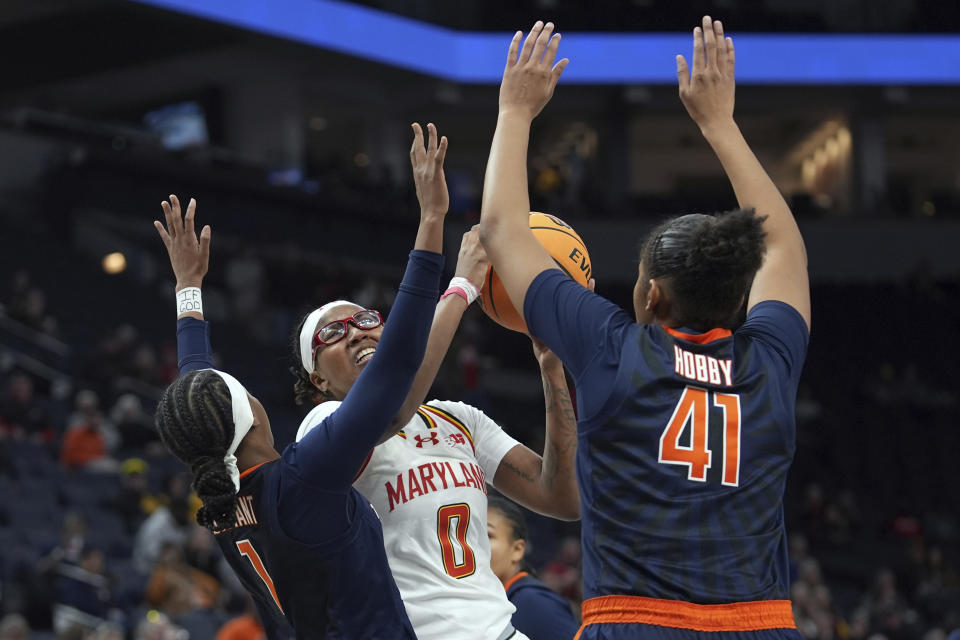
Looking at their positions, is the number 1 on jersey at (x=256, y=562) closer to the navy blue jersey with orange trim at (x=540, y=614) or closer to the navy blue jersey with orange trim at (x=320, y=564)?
the navy blue jersey with orange trim at (x=320, y=564)

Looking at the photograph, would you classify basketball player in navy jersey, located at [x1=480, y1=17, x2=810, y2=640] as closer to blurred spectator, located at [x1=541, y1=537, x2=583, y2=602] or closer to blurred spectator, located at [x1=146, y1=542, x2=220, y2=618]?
blurred spectator, located at [x1=146, y1=542, x2=220, y2=618]

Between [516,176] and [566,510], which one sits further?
[566,510]

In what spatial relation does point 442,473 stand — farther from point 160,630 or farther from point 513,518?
point 160,630

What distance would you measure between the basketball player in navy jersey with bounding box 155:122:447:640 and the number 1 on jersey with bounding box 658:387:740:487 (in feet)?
2.03

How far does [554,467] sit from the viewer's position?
354cm

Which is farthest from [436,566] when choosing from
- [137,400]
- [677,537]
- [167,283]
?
[167,283]

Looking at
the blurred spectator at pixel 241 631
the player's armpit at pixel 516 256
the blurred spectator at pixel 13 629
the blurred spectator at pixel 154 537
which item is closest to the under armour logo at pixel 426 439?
the player's armpit at pixel 516 256

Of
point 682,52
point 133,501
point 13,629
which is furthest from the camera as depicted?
point 682,52

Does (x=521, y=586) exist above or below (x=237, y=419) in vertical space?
below

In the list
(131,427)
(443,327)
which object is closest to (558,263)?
(443,327)

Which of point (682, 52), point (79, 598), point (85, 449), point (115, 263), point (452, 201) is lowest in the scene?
point (79, 598)

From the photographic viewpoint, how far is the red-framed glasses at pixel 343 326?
3.36m

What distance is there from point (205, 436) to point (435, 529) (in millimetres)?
737

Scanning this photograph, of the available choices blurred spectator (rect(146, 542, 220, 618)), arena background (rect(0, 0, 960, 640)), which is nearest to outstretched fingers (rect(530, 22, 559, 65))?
blurred spectator (rect(146, 542, 220, 618))
